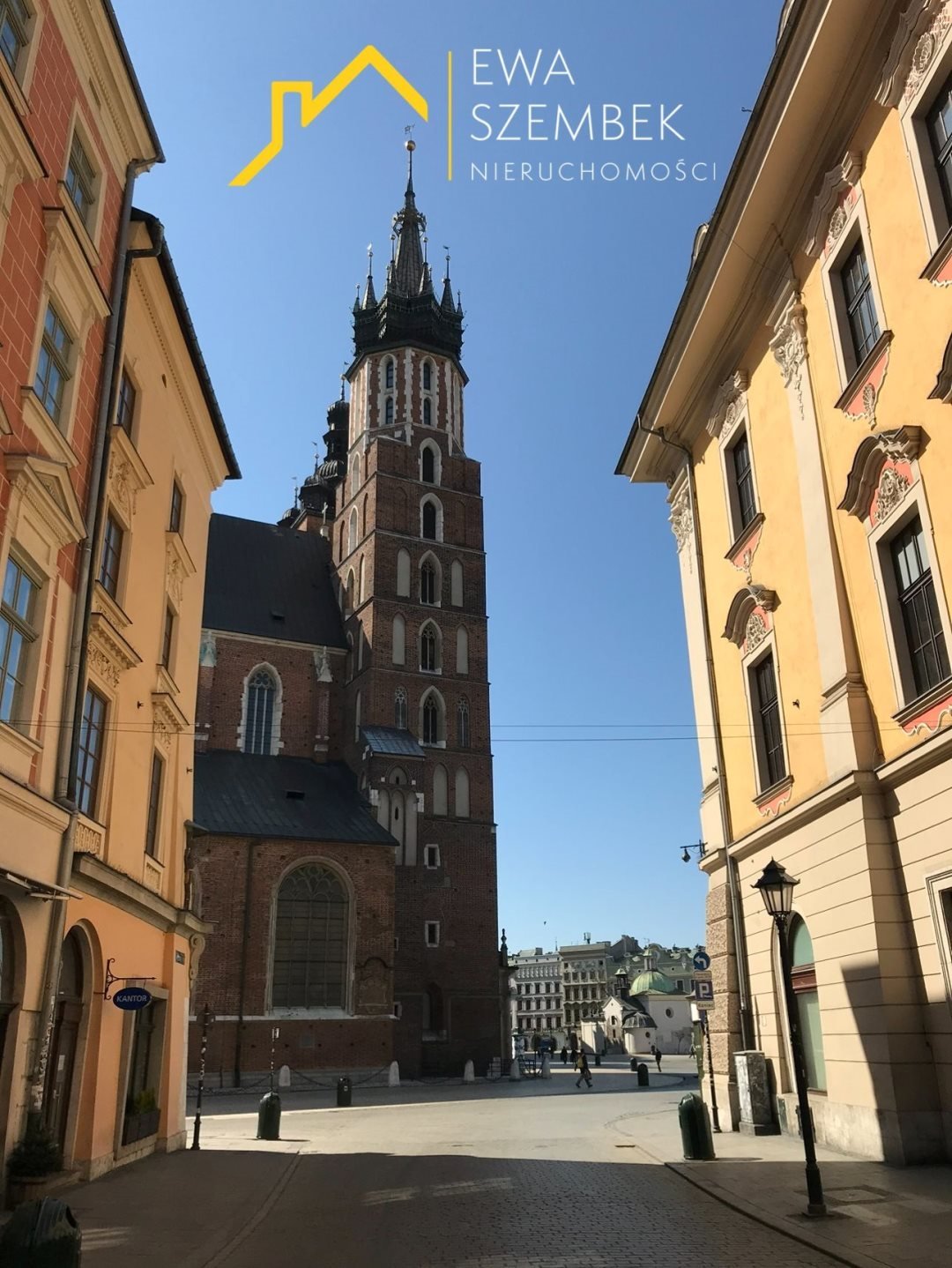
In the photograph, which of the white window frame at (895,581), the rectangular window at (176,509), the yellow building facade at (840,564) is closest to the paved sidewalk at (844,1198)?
the yellow building facade at (840,564)

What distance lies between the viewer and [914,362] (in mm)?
11242

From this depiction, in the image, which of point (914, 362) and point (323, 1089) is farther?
point (323, 1089)

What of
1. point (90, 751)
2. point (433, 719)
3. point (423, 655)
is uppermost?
point (423, 655)

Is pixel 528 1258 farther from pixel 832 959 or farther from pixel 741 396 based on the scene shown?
pixel 741 396

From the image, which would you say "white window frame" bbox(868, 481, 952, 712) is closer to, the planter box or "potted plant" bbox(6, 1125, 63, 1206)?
"potted plant" bbox(6, 1125, 63, 1206)

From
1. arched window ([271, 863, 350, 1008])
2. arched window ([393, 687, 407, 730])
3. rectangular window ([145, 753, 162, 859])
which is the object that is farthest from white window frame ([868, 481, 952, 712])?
arched window ([393, 687, 407, 730])

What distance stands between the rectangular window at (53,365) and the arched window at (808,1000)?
11.5 m

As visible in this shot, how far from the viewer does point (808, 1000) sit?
13633 mm

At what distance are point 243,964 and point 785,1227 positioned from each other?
30.4 metres

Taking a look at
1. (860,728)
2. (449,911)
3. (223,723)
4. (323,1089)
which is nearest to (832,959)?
(860,728)

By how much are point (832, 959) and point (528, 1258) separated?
6325 mm

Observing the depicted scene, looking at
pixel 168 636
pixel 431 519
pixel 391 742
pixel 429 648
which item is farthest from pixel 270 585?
pixel 168 636

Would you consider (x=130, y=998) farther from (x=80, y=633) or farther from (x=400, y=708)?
(x=400, y=708)

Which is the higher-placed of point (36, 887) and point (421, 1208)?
point (36, 887)
